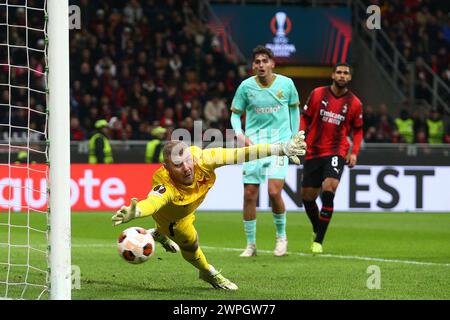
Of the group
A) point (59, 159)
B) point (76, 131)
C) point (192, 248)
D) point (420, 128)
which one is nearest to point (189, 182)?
point (192, 248)

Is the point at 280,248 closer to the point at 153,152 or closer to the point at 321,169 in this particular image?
the point at 321,169

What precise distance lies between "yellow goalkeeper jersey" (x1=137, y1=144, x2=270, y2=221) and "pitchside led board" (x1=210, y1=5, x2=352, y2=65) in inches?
759

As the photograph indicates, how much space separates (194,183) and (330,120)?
12.7ft

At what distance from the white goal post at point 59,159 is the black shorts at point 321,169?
4.87m

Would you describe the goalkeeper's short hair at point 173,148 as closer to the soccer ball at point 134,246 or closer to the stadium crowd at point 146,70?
the soccer ball at point 134,246

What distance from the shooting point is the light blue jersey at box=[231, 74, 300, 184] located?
34.3 feet

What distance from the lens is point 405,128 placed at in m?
21.9

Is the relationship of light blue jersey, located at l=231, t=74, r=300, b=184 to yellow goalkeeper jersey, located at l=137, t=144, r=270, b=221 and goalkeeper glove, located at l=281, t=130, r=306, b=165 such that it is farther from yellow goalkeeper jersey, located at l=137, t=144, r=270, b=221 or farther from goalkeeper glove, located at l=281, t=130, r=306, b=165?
goalkeeper glove, located at l=281, t=130, r=306, b=165

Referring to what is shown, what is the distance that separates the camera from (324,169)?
1095 centimetres

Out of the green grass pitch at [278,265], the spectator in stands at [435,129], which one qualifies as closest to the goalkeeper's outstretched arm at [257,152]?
the green grass pitch at [278,265]

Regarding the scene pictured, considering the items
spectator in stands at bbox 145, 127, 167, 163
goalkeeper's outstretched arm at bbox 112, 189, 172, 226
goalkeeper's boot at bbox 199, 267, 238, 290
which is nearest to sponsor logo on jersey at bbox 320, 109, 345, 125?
goalkeeper's boot at bbox 199, 267, 238, 290

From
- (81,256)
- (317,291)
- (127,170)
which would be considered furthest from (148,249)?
(127,170)

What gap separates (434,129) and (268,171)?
12.3 metres
